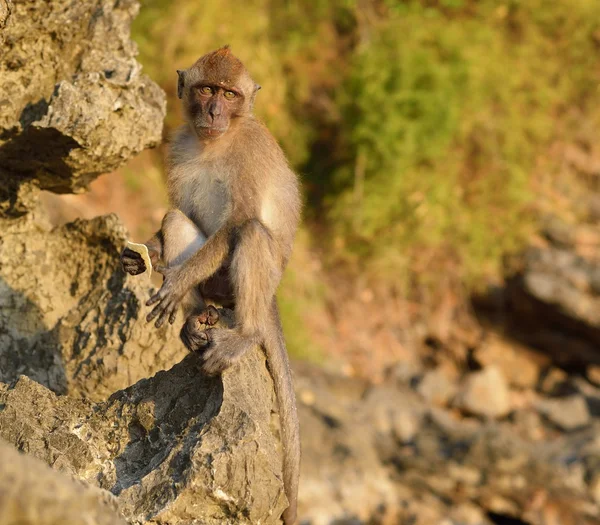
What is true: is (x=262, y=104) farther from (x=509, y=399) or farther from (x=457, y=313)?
(x=509, y=399)

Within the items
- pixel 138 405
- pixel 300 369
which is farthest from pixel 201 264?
pixel 300 369

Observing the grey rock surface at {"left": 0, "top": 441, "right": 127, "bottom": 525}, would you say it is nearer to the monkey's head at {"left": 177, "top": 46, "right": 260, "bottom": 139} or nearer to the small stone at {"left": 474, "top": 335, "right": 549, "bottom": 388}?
the monkey's head at {"left": 177, "top": 46, "right": 260, "bottom": 139}

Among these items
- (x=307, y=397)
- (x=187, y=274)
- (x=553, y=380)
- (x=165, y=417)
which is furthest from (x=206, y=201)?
(x=553, y=380)

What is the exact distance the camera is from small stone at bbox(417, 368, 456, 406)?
42.3 feet

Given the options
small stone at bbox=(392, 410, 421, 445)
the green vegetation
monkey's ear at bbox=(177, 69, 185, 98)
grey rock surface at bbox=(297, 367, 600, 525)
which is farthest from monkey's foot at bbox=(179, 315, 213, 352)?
the green vegetation

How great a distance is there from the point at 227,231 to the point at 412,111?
8.70m

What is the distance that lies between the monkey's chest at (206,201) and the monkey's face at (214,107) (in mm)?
265

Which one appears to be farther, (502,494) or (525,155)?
(525,155)

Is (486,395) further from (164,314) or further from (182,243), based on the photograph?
(164,314)

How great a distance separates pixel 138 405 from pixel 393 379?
30.8 ft

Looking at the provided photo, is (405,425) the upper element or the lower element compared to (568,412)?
upper

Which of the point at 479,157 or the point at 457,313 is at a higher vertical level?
the point at 479,157

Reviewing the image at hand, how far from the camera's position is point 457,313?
14852 millimetres

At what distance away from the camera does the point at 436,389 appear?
1298 centimetres
